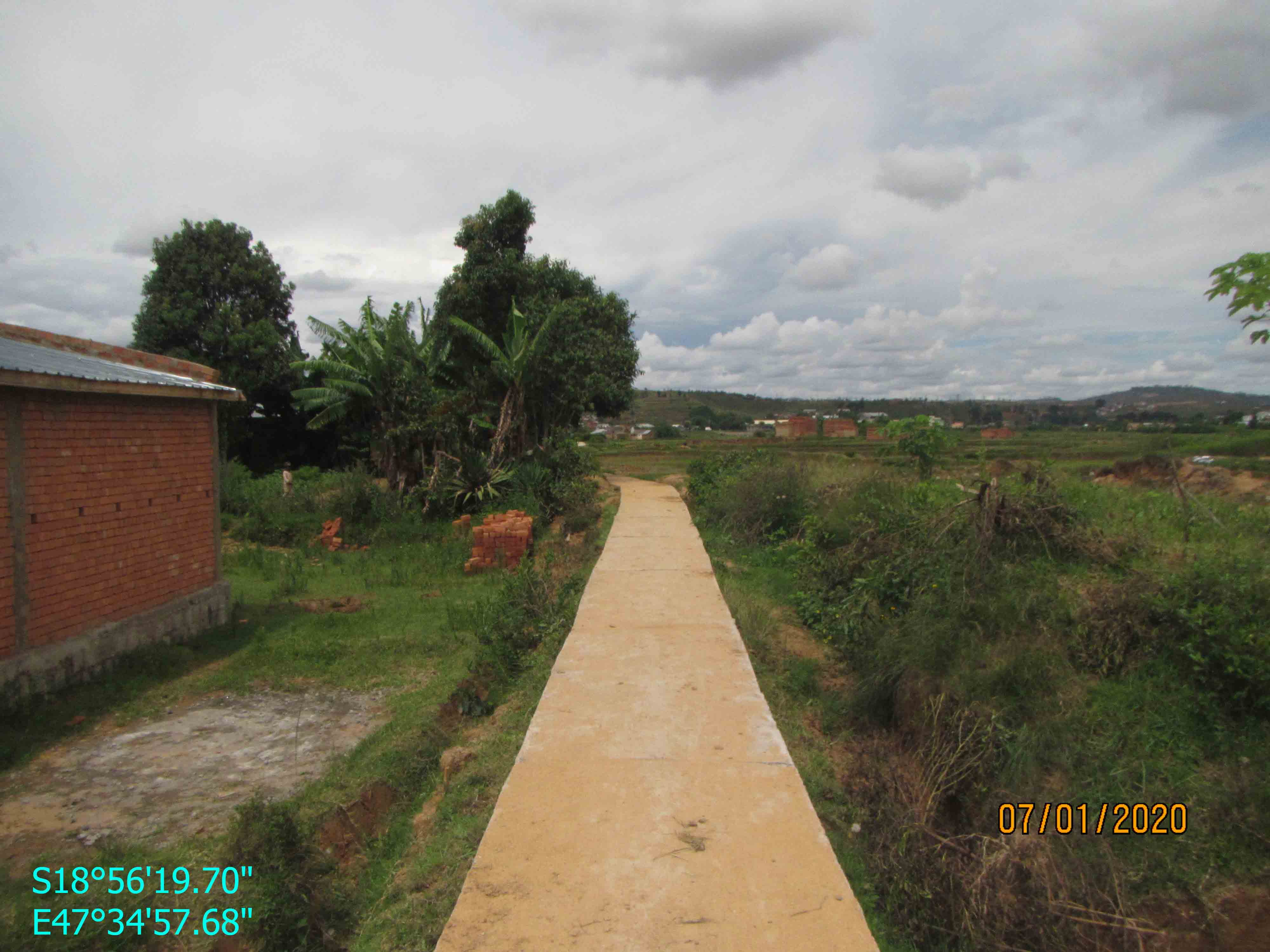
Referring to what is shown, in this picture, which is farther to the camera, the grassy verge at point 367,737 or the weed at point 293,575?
the weed at point 293,575

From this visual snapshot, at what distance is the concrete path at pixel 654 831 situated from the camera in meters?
2.41

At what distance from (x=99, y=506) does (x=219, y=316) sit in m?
18.6

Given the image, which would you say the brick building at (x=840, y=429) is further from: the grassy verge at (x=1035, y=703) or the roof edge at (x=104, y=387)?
the roof edge at (x=104, y=387)

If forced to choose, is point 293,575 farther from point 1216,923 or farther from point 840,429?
point 840,429

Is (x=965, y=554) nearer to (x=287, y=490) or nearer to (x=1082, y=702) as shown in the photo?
(x=1082, y=702)

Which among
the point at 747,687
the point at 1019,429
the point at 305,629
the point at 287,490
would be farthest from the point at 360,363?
the point at 1019,429

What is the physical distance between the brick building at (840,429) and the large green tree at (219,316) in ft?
80.8

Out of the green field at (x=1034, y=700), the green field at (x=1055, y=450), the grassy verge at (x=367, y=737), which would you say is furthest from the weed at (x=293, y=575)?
the green field at (x=1055, y=450)

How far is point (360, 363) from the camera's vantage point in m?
16.0

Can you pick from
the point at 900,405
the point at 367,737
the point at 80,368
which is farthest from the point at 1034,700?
the point at 900,405

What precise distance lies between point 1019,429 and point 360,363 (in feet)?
84.7

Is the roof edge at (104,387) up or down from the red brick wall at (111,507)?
up

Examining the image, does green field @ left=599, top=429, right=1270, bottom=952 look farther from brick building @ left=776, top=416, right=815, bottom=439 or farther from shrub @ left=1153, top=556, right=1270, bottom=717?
brick building @ left=776, top=416, right=815, bottom=439

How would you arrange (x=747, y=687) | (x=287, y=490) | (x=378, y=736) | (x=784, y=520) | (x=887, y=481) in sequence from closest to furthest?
(x=747, y=687), (x=378, y=736), (x=887, y=481), (x=784, y=520), (x=287, y=490)
